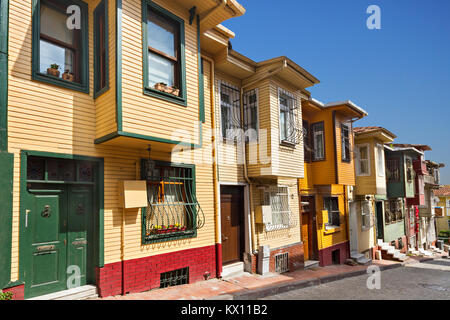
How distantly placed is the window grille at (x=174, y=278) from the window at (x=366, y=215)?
41.1ft

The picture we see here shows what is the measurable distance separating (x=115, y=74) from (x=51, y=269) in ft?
12.9

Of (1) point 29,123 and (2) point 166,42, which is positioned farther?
(2) point 166,42

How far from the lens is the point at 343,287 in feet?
30.1

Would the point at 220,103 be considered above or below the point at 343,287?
above

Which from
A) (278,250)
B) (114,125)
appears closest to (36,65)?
(114,125)

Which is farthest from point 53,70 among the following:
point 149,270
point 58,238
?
point 149,270

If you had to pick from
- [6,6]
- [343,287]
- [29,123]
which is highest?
[6,6]

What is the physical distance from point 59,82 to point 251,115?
6.14 metres

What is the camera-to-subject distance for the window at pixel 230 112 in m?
9.55

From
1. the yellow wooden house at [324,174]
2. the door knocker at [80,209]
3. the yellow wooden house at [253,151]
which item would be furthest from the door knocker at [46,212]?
the yellow wooden house at [324,174]

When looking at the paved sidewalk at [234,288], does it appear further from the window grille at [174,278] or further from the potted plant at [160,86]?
the potted plant at [160,86]

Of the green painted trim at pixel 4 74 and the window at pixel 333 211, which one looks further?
the window at pixel 333 211
